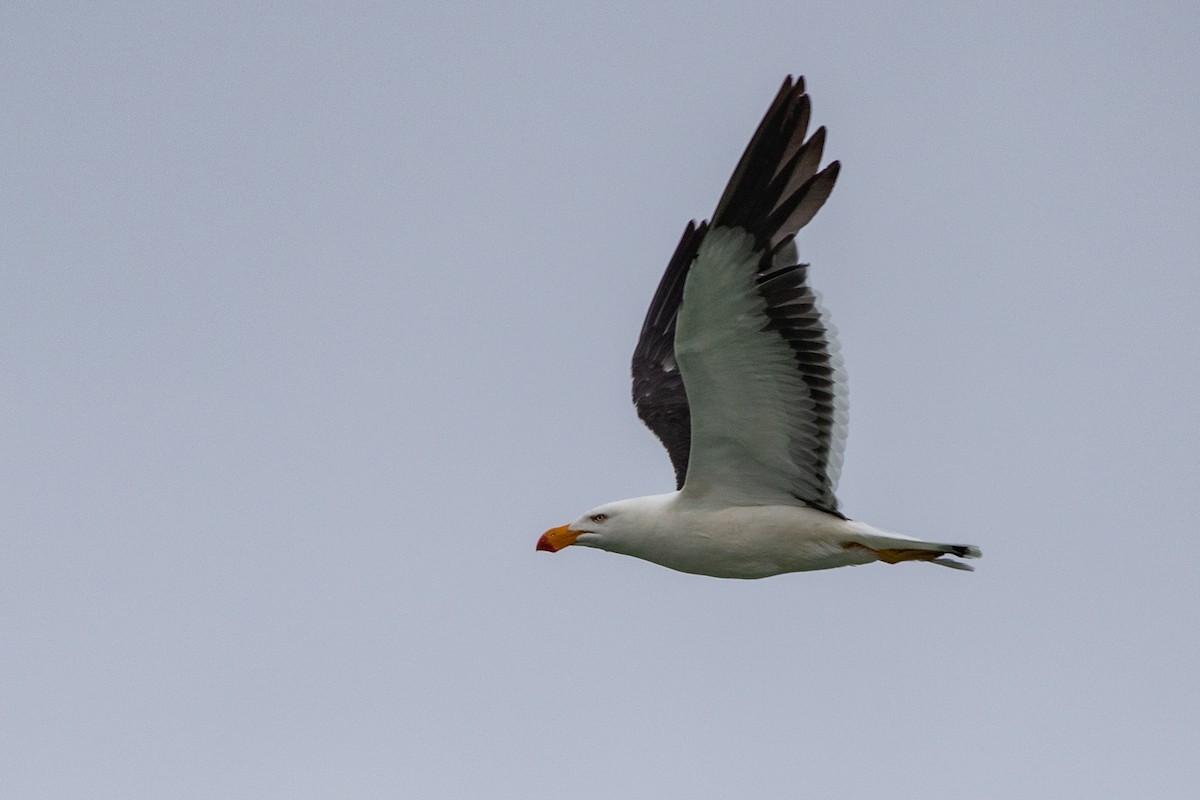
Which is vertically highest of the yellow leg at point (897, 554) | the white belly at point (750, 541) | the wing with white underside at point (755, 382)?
the wing with white underside at point (755, 382)

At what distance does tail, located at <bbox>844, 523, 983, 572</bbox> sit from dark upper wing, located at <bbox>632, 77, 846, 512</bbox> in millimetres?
405

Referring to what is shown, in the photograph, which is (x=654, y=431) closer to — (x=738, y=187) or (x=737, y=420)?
(x=737, y=420)

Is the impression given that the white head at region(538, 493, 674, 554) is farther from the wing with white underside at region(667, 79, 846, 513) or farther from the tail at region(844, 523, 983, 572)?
the tail at region(844, 523, 983, 572)

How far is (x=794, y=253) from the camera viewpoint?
13.8 meters

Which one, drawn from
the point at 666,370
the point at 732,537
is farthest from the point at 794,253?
the point at 666,370

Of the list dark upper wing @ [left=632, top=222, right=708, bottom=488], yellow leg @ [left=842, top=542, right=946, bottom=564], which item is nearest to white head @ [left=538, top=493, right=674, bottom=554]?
dark upper wing @ [left=632, top=222, right=708, bottom=488]

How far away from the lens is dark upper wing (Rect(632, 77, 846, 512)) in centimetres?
1180

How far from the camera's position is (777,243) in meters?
12.1

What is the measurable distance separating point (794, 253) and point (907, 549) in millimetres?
2531

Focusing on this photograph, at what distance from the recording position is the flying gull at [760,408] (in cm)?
→ 1197

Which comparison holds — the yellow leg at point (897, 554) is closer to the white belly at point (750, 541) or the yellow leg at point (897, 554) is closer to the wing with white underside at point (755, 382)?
the white belly at point (750, 541)

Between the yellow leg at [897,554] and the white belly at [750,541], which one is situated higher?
the white belly at [750,541]

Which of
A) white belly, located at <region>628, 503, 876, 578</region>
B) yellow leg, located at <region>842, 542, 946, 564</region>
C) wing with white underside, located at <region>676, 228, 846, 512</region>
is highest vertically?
wing with white underside, located at <region>676, 228, 846, 512</region>

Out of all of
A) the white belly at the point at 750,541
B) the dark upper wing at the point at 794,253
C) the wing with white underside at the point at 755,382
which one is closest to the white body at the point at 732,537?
the white belly at the point at 750,541
